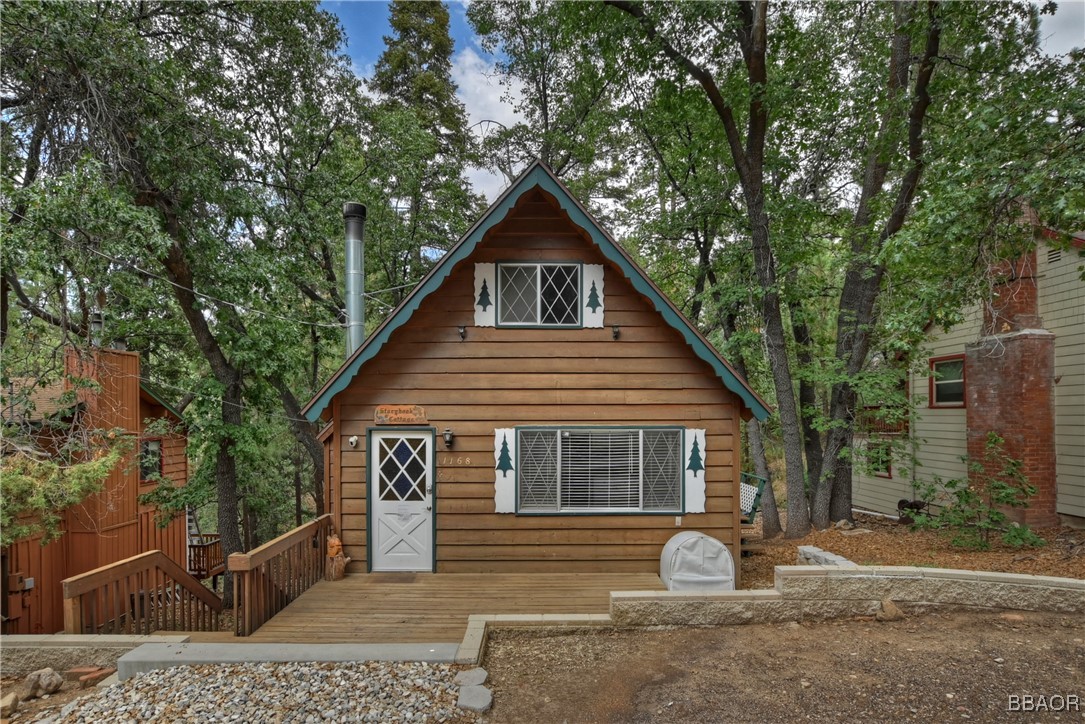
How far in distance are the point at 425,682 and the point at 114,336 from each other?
9275 mm

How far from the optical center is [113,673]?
13.6 feet

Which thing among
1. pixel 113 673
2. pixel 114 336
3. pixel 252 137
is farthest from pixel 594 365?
pixel 114 336

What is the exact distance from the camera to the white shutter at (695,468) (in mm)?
6344

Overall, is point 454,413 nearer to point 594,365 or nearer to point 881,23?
point 594,365

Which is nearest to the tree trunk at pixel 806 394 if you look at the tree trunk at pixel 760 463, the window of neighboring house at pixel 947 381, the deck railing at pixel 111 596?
the tree trunk at pixel 760 463

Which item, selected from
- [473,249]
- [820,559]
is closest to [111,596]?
[473,249]

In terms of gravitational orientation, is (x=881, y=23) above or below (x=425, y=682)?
above

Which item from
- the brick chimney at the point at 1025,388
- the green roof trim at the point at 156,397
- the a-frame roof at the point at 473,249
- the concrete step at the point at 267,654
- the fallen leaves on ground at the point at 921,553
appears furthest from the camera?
the green roof trim at the point at 156,397

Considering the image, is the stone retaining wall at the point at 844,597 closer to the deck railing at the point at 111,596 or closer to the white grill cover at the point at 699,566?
the white grill cover at the point at 699,566

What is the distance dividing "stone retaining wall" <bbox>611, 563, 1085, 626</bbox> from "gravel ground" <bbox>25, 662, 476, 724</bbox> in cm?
197

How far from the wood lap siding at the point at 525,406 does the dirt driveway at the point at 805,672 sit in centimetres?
173

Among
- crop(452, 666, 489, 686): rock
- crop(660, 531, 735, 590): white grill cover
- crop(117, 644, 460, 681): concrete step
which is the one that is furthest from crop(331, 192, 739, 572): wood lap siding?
crop(452, 666, 489, 686): rock

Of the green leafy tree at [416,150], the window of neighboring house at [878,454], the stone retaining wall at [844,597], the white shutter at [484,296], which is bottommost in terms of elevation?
the stone retaining wall at [844,597]

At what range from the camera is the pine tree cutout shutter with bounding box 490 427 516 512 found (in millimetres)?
6367
